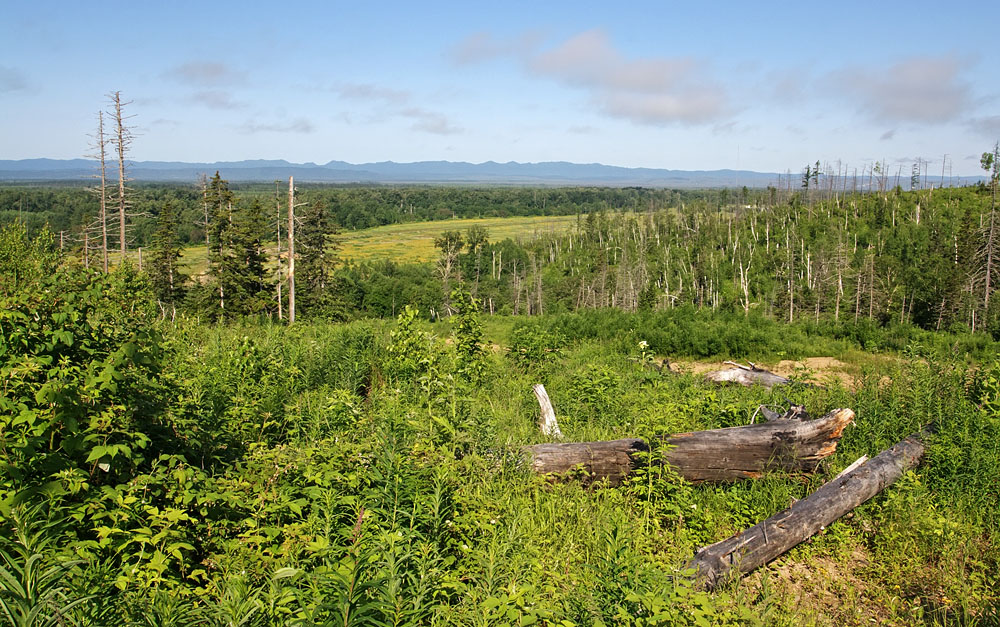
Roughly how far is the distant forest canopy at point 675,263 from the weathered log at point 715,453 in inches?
684

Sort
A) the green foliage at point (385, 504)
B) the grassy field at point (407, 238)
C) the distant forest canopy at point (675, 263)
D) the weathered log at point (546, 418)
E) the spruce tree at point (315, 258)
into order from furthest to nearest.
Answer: the grassy field at point (407, 238), the spruce tree at point (315, 258), the distant forest canopy at point (675, 263), the weathered log at point (546, 418), the green foliage at point (385, 504)

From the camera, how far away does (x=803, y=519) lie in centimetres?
559

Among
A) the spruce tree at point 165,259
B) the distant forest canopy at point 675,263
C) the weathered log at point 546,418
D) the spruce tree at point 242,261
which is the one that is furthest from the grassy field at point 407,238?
the weathered log at point 546,418

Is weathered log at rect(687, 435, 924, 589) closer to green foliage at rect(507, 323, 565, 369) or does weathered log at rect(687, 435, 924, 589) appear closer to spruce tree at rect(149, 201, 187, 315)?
green foliage at rect(507, 323, 565, 369)

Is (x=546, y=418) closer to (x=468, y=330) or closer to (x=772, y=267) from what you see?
(x=468, y=330)

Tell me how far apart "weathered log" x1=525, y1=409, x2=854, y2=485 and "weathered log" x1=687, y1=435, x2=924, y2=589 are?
1.75 feet

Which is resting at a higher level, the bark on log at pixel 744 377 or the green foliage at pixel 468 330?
the green foliage at pixel 468 330

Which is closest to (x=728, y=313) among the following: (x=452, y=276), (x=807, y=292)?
(x=807, y=292)

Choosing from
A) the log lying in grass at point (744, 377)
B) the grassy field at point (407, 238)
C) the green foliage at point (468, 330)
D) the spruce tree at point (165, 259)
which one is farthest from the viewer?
the grassy field at point (407, 238)

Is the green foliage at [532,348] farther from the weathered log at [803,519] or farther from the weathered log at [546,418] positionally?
the weathered log at [803,519]

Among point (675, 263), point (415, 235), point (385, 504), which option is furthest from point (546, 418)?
point (415, 235)

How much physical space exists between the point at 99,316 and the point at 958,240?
77980mm

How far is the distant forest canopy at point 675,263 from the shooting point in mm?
36406

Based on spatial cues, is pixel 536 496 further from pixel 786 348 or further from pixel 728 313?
pixel 728 313
